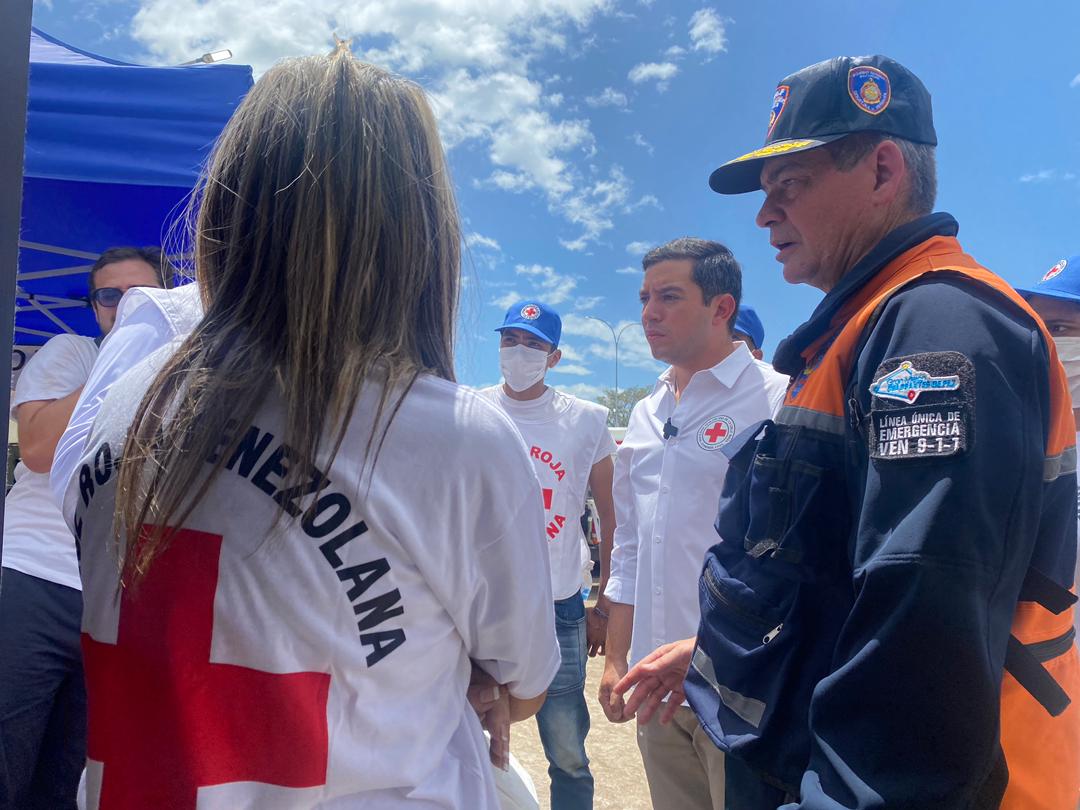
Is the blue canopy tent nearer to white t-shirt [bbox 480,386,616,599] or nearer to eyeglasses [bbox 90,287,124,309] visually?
→ eyeglasses [bbox 90,287,124,309]

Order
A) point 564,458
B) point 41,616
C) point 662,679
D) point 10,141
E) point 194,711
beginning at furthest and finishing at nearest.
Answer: point 564,458
point 41,616
point 662,679
point 194,711
point 10,141

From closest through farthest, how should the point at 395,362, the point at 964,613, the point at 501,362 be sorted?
the point at 964,613, the point at 395,362, the point at 501,362

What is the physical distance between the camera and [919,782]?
2.74ft

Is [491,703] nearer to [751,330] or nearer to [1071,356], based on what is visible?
[1071,356]

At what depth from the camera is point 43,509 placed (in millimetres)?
2082

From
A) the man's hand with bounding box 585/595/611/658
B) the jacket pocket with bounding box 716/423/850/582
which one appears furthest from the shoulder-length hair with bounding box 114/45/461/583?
the man's hand with bounding box 585/595/611/658

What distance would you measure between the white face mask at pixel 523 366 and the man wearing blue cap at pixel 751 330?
109 cm

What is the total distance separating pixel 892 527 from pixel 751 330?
3.37 meters

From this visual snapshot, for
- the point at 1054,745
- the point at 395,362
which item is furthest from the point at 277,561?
the point at 1054,745

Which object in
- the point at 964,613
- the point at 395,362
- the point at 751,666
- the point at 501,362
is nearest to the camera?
the point at 964,613

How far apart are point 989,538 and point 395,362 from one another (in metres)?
0.77

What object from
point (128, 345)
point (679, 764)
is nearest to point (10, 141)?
point (128, 345)

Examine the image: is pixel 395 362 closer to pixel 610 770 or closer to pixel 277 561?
pixel 277 561

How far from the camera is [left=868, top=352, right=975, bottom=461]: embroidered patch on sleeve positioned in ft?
2.87
